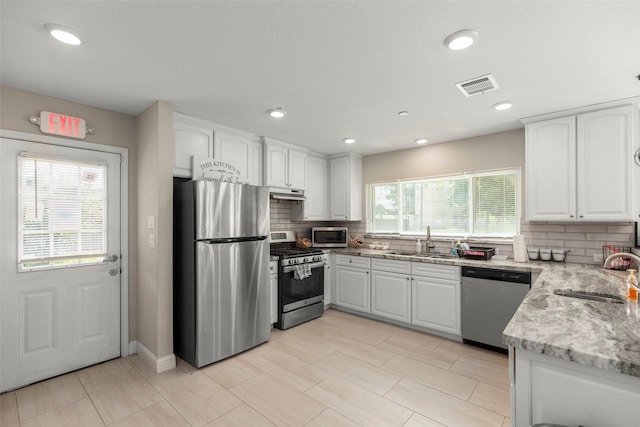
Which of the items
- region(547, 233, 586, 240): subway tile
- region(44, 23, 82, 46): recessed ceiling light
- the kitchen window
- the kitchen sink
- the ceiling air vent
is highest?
region(44, 23, 82, 46): recessed ceiling light

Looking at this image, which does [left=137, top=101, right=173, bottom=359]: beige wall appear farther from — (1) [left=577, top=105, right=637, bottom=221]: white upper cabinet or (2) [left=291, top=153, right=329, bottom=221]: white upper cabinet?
(1) [left=577, top=105, right=637, bottom=221]: white upper cabinet

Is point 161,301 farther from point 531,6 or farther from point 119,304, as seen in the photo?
point 531,6

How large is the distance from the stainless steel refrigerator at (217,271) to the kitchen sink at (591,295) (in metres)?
2.59

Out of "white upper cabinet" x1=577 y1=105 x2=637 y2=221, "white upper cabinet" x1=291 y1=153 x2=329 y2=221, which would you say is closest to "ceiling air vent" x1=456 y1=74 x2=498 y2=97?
"white upper cabinet" x1=577 y1=105 x2=637 y2=221

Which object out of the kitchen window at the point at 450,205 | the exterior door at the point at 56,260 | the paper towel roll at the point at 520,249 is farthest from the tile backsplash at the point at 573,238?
the exterior door at the point at 56,260

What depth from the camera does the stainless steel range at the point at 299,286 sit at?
3.75m

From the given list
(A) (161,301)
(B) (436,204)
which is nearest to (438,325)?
(B) (436,204)

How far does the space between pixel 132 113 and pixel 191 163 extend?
2.49ft

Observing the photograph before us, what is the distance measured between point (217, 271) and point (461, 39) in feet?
8.70

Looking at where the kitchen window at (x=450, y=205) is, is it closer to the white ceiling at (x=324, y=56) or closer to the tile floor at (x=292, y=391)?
the white ceiling at (x=324, y=56)

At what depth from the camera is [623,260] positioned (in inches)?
110

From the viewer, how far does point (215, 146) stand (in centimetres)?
337

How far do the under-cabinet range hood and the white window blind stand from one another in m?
1.88

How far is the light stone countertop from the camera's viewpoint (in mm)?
1048
